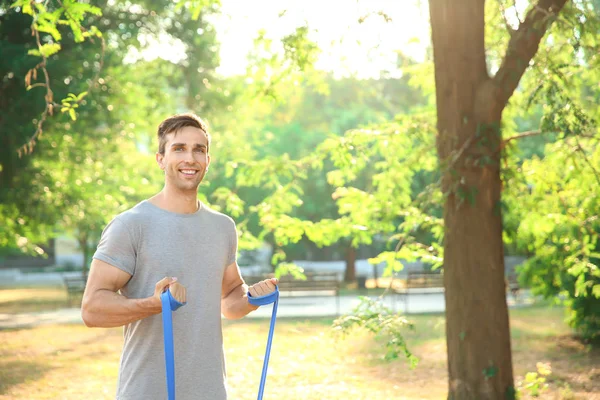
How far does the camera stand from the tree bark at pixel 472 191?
7203mm

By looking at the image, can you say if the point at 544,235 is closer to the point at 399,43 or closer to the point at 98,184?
the point at 399,43

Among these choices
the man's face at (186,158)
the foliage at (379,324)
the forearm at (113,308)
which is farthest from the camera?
the foliage at (379,324)

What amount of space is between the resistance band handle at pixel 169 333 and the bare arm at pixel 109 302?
7 cm

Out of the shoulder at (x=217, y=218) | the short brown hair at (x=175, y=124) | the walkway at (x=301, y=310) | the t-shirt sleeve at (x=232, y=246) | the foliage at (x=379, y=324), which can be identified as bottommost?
the walkway at (x=301, y=310)

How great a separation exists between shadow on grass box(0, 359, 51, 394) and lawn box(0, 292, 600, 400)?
14mm

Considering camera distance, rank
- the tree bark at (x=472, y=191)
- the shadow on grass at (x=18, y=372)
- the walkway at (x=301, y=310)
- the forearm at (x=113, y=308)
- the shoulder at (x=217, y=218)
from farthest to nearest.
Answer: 1. the walkway at (x=301, y=310)
2. the shadow on grass at (x=18, y=372)
3. the tree bark at (x=472, y=191)
4. the shoulder at (x=217, y=218)
5. the forearm at (x=113, y=308)

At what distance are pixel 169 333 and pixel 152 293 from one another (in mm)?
305

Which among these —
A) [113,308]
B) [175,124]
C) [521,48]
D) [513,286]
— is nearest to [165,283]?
[113,308]

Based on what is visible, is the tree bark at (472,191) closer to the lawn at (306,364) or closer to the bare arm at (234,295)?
the lawn at (306,364)

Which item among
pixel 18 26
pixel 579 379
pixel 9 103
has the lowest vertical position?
pixel 579 379

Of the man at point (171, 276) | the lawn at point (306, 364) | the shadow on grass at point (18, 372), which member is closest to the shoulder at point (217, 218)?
the man at point (171, 276)

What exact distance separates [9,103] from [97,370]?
7.15m

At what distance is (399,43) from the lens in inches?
377

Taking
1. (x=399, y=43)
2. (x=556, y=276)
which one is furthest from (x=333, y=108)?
(x=399, y=43)
